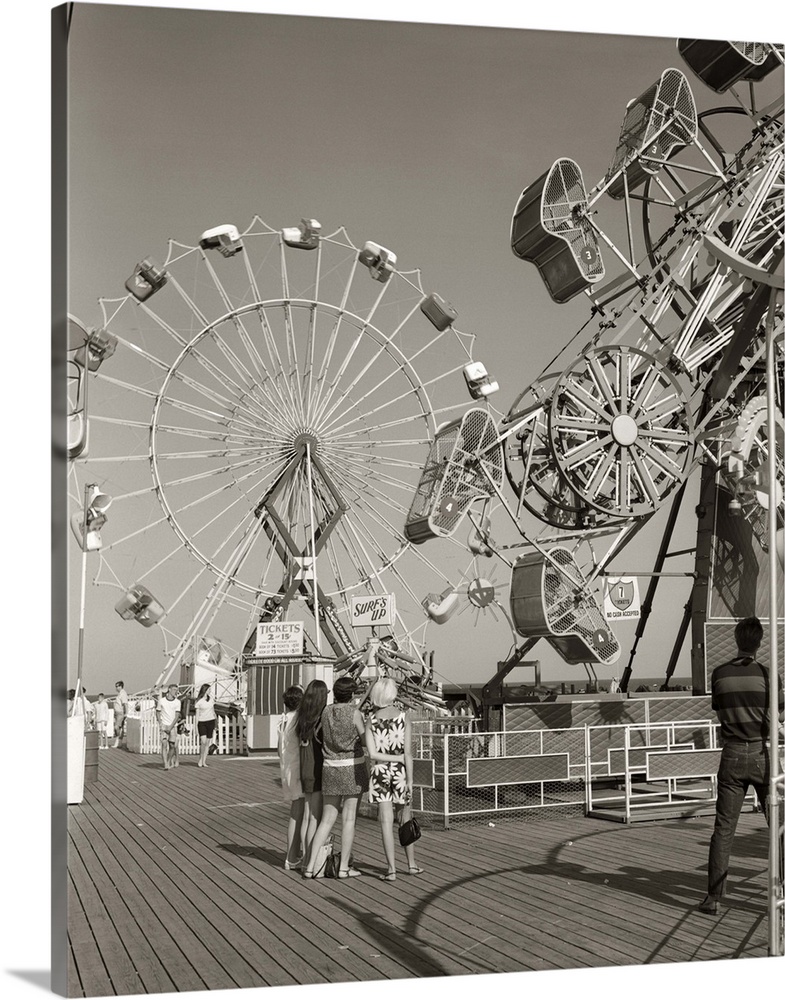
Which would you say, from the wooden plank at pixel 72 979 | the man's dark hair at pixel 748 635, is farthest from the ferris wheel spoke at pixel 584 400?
the wooden plank at pixel 72 979

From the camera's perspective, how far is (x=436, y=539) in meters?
7.25

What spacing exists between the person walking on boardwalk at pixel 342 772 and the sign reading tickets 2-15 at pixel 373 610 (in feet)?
2.71

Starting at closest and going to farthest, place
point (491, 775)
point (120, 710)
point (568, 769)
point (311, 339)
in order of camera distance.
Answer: point (120, 710)
point (491, 775)
point (568, 769)
point (311, 339)

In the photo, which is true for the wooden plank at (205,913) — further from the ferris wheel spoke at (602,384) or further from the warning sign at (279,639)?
the ferris wheel spoke at (602,384)

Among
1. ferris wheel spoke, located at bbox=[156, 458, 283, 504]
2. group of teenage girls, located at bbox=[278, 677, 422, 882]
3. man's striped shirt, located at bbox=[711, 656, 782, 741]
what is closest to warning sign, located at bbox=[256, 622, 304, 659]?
group of teenage girls, located at bbox=[278, 677, 422, 882]

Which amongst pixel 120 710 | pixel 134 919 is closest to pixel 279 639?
pixel 120 710

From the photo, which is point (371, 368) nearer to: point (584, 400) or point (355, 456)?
point (355, 456)

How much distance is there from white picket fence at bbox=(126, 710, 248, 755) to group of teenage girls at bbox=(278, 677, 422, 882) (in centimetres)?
60

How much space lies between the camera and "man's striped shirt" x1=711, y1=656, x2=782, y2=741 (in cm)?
598

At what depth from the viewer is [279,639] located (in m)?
7.68

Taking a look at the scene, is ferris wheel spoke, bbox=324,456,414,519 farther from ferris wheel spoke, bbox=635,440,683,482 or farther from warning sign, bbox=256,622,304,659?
ferris wheel spoke, bbox=635,440,683,482

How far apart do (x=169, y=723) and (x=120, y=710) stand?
1.06 m

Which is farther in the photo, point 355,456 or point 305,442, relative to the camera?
point 305,442

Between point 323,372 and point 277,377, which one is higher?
point 277,377
